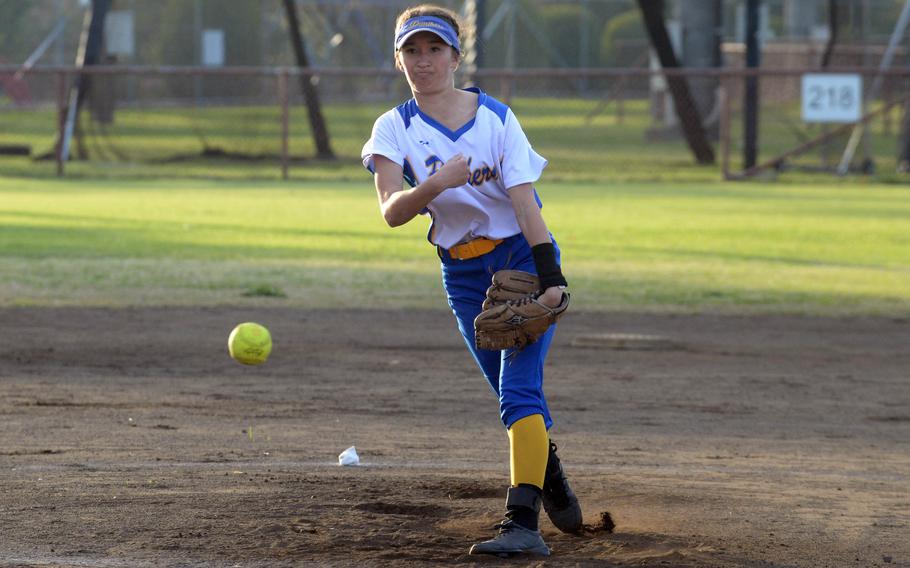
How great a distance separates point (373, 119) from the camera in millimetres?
33469

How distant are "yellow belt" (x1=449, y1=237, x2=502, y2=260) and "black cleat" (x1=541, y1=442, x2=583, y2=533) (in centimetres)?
73

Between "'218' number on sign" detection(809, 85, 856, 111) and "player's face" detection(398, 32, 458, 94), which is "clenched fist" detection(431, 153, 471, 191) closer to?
"player's face" detection(398, 32, 458, 94)

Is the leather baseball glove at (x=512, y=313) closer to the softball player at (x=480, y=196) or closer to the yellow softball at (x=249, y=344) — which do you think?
the softball player at (x=480, y=196)

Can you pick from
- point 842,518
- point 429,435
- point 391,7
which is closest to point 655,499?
point 842,518

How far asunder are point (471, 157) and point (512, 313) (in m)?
0.51

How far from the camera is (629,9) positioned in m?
48.8

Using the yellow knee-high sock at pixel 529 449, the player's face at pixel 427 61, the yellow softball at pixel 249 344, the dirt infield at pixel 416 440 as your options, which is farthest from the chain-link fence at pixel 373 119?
the yellow knee-high sock at pixel 529 449

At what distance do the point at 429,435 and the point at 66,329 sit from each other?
403cm

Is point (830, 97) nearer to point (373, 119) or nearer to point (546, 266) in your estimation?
point (373, 119)

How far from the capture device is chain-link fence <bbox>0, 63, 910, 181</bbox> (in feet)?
81.5

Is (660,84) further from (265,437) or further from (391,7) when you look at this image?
(265,437)

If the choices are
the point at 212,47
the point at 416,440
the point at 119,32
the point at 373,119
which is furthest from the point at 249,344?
the point at 212,47

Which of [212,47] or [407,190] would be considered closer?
[407,190]

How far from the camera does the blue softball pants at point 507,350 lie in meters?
4.65
